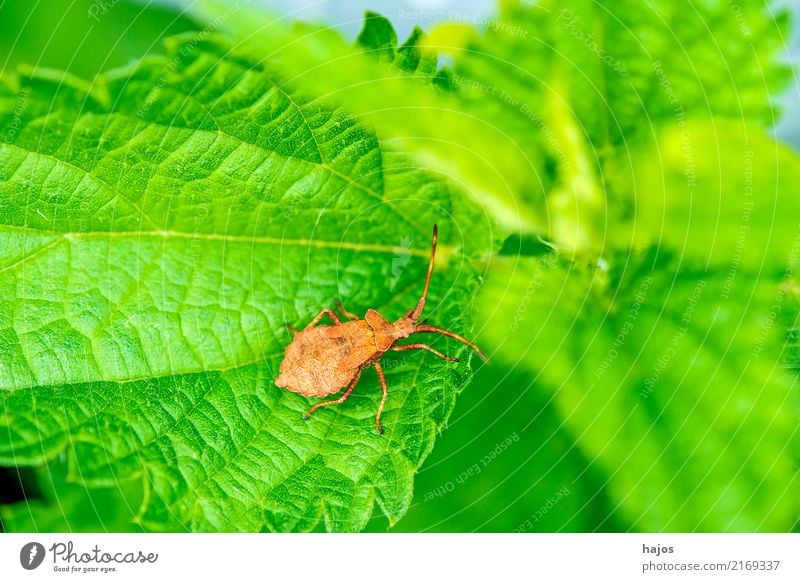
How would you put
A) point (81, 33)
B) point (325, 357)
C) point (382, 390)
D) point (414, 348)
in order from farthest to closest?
point (81, 33) < point (414, 348) < point (382, 390) < point (325, 357)

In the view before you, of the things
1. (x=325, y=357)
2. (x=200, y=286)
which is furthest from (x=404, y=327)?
(x=200, y=286)

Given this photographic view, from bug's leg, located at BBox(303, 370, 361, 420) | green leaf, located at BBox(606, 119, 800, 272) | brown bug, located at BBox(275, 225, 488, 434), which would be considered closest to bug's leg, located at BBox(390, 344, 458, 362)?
brown bug, located at BBox(275, 225, 488, 434)

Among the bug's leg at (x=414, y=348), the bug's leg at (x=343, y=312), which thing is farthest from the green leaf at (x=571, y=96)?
the bug's leg at (x=343, y=312)

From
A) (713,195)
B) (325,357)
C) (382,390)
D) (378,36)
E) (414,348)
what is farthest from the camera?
(414,348)

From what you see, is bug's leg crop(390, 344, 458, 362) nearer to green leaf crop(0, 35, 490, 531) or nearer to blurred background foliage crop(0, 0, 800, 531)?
green leaf crop(0, 35, 490, 531)

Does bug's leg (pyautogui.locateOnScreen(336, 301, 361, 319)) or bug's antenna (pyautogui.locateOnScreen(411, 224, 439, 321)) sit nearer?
bug's antenna (pyautogui.locateOnScreen(411, 224, 439, 321))

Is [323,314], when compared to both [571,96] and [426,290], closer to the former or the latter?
[426,290]
